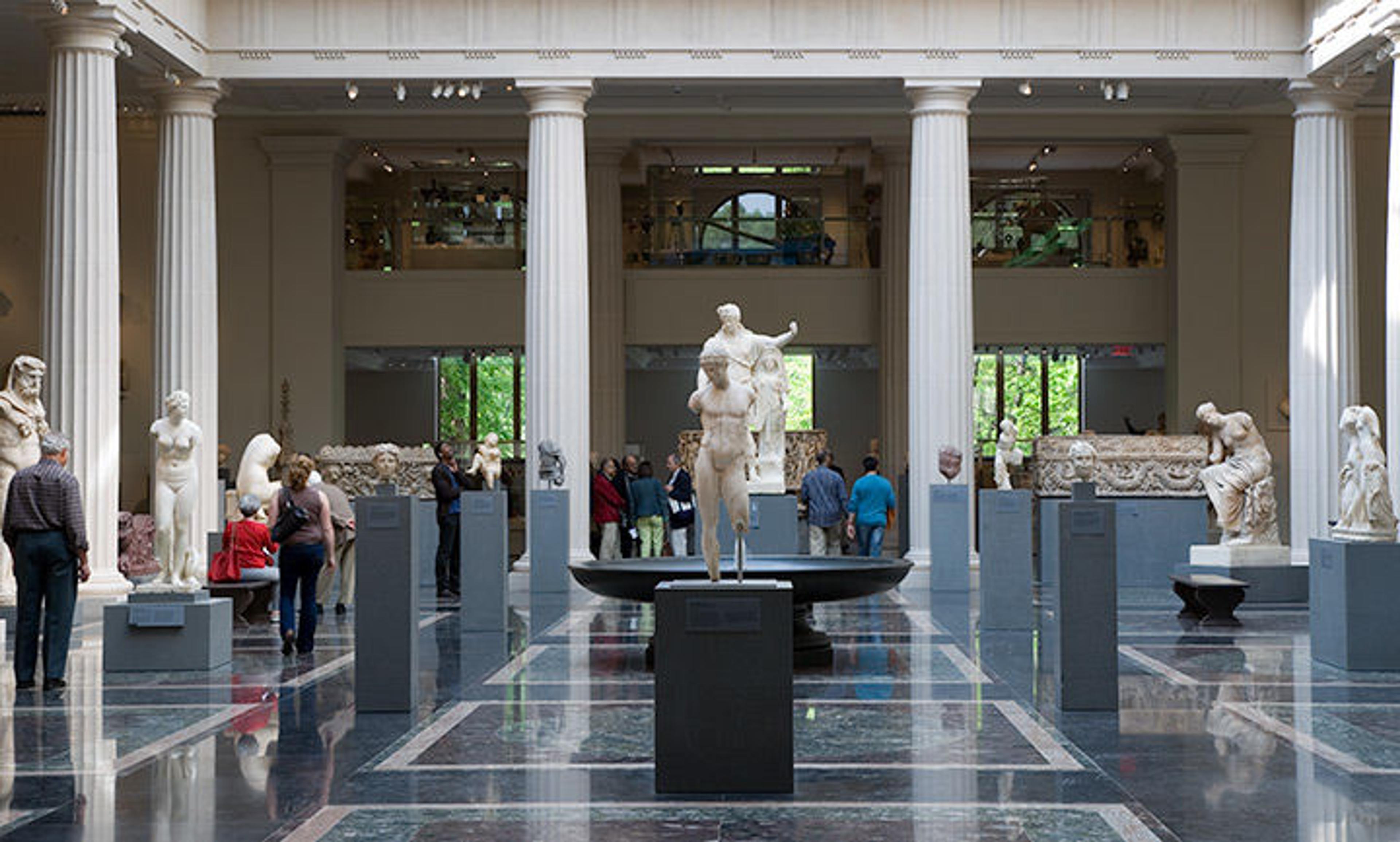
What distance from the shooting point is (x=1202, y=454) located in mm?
25188

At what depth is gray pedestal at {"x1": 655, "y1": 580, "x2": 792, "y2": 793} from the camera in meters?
8.23

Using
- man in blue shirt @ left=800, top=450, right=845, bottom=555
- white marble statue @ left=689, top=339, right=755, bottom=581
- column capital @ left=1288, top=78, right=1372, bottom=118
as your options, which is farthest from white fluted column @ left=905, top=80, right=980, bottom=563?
white marble statue @ left=689, top=339, right=755, bottom=581

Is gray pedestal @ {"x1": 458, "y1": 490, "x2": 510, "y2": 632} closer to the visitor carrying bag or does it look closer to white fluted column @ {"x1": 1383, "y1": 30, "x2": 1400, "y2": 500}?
the visitor carrying bag

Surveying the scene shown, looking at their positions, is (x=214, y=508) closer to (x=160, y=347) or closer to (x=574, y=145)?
(x=160, y=347)

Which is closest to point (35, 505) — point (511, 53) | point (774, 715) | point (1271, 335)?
point (774, 715)

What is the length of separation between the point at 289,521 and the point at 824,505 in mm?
11640

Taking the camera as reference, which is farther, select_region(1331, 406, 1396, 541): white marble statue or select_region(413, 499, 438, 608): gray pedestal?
select_region(413, 499, 438, 608): gray pedestal

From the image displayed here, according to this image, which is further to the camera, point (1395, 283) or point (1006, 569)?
point (1395, 283)

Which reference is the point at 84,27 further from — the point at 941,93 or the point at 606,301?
the point at 606,301

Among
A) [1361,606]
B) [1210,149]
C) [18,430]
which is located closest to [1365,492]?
[1361,606]

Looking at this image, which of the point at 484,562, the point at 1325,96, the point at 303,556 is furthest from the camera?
the point at 1325,96

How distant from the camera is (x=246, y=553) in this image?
1795 cm

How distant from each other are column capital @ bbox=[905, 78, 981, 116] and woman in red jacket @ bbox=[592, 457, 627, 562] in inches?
276

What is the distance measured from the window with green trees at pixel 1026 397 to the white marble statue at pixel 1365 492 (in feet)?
69.2
